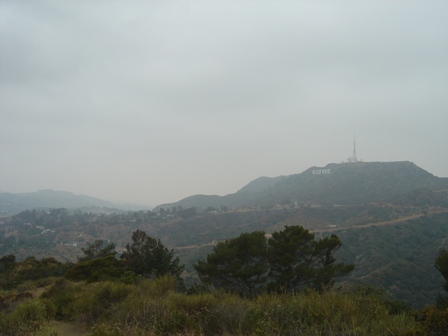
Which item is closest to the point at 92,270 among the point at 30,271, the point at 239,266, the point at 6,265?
the point at 239,266

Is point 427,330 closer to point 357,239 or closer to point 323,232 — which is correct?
point 357,239

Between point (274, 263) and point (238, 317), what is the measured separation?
44.7 ft

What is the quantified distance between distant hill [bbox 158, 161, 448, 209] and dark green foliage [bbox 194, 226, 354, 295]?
7682cm

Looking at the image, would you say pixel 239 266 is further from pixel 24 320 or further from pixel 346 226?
pixel 346 226

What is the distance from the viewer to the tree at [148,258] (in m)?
21.4

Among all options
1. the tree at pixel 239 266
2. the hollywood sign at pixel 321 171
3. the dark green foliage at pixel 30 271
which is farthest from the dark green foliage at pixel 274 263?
the hollywood sign at pixel 321 171

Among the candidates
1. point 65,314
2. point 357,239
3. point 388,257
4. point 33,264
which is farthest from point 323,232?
point 65,314

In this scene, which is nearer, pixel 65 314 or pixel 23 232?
pixel 65 314

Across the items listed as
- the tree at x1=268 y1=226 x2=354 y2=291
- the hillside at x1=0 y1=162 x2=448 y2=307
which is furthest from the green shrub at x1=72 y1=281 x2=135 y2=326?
the hillside at x1=0 y1=162 x2=448 y2=307

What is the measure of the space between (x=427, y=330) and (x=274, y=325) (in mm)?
1848

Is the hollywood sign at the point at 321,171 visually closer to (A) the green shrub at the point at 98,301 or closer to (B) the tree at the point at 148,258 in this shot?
(B) the tree at the point at 148,258

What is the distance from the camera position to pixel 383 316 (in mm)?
4215

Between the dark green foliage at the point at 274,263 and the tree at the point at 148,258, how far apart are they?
4.88 metres

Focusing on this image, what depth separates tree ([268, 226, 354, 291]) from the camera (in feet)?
54.5
